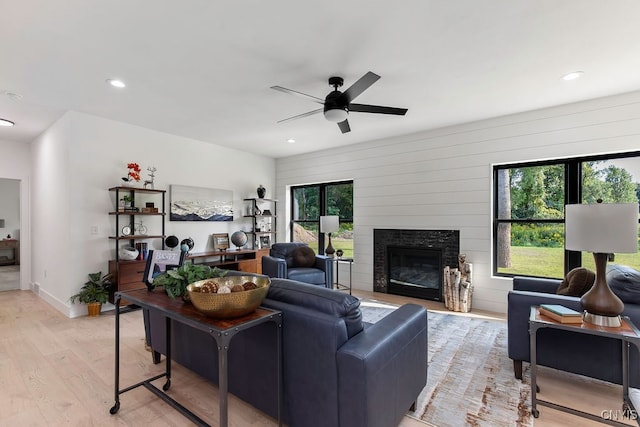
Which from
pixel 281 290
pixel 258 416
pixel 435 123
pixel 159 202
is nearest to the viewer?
pixel 281 290

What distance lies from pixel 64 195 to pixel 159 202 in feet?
3.82

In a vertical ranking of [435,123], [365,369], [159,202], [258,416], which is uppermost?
[435,123]

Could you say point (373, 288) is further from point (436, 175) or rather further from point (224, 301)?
point (224, 301)

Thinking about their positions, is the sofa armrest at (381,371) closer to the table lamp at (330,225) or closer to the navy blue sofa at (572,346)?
the navy blue sofa at (572,346)

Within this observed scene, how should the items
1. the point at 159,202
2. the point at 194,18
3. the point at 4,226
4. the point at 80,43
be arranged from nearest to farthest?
1. the point at 194,18
2. the point at 80,43
3. the point at 159,202
4. the point at 4,226

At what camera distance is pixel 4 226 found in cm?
842

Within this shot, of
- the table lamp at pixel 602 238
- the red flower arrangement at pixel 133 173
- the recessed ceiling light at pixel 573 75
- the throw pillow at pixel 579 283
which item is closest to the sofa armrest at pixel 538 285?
the throw pillow at pixel 579 283

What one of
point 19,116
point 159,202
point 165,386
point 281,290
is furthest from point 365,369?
point 19,116

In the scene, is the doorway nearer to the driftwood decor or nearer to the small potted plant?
the small potted plant

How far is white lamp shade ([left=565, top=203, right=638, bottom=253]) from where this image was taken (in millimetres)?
1818

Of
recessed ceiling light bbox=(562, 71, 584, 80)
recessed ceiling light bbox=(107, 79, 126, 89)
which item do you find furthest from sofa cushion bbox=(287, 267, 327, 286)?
recessed ceiling light bbox=(562, 71, 584, 80)

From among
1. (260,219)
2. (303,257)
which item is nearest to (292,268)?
(303,257)

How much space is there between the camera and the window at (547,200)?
3621mm

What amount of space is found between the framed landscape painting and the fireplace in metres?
3.11
